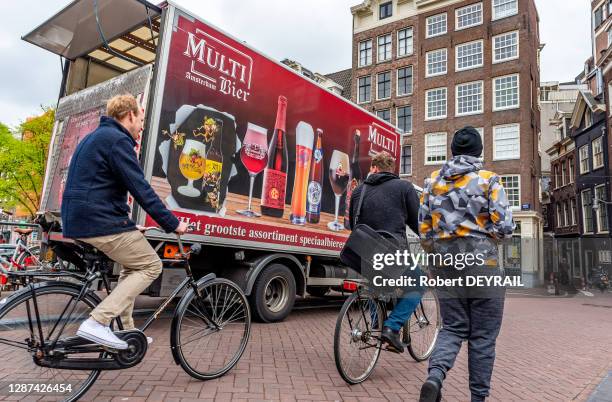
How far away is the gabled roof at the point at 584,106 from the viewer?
88.6 ft

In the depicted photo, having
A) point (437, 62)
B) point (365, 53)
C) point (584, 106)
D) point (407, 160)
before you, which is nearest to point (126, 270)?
point (407, 160)

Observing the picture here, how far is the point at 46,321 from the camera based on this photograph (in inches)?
107

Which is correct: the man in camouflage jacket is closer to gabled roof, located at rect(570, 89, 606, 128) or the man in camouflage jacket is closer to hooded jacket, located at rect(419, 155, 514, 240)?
hooded jacket, located at rect(419, 155, 514, 240)

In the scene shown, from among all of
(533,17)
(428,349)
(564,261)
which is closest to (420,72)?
(533,17)

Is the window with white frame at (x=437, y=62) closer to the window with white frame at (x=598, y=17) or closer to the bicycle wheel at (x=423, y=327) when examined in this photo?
the window with white frame at (x=598, y=17)

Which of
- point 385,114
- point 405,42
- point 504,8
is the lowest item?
point 385,114

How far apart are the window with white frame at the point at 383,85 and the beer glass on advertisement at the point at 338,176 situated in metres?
24.7

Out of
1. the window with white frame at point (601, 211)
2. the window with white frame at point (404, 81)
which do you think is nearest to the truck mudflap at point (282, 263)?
the window with white frame at point (404, 81)

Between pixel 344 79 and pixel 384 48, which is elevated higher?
pixel 384 48

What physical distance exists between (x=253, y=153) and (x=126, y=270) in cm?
298

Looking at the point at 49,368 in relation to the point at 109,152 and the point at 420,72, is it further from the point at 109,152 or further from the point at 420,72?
the point at 420,72

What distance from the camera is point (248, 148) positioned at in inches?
225

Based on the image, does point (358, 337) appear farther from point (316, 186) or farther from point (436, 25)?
point (436, 25)

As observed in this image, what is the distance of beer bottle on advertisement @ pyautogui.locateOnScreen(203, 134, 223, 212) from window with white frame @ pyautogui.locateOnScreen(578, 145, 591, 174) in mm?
30413
